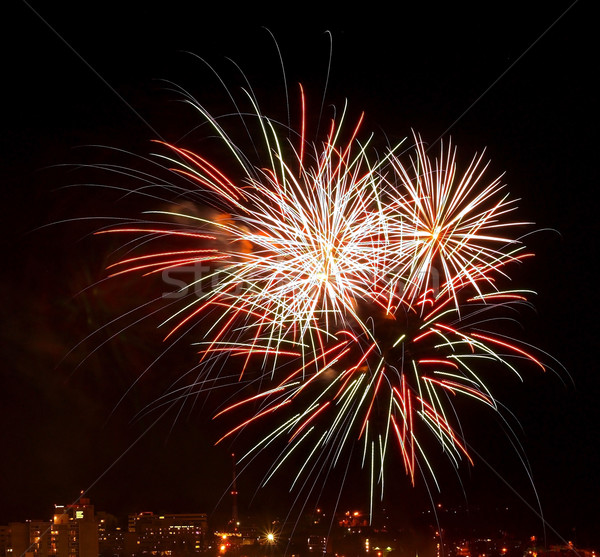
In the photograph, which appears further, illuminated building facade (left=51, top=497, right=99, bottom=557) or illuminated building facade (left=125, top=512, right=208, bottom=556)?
illuminated building facade (left=125, top=512, right=208, bottom=556)

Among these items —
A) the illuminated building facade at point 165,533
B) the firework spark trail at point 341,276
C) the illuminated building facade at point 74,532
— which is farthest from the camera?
the illuminated building facade at point 165,533

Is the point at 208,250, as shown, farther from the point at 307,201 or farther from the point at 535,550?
the point at 535,550

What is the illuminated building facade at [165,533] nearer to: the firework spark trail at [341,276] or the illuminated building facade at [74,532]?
the illuminated building facade at [74,532]

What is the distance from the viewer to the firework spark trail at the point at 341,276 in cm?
831

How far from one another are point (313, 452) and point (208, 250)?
302cm

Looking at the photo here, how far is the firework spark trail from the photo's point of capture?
8312 millimetres

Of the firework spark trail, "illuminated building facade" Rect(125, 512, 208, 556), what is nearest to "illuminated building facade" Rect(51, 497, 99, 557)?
"illuminated building facade" Rect(125, 512, 208, 556)

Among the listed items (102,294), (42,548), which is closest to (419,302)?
(102,294)

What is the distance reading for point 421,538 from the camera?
1004cm

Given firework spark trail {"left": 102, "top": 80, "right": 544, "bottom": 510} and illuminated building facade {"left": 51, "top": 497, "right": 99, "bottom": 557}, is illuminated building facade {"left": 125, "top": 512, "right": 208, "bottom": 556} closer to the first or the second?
illuminated building facade {"left": 51, "top": 497, "right": 99, "bottom": 557}

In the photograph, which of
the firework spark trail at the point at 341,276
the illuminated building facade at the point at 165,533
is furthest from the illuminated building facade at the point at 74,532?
the firework spark trail at the point at 341,276

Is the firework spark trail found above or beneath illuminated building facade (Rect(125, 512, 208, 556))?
above

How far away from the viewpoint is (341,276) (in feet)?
27.3

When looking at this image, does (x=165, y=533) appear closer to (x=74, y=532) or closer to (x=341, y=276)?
(x=74, y=532)
